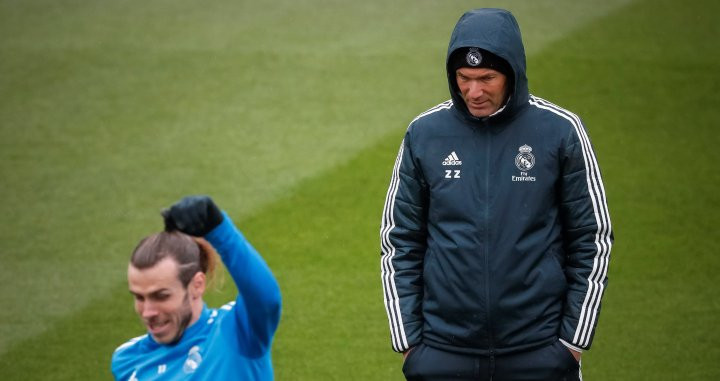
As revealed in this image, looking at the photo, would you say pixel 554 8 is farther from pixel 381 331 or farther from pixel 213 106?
pixel 381 331

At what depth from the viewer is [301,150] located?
7531 mm

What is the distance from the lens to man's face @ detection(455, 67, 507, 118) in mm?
3398

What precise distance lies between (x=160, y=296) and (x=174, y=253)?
0.13 m

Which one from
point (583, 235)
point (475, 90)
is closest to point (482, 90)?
point (475, 90)

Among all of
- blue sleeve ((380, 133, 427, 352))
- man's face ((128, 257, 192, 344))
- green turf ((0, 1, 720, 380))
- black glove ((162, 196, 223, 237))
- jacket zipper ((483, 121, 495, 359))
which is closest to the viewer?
black glove ((162, 196, 223, 237))

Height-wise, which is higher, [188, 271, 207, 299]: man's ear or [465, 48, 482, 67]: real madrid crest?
[465, 48, 482, 67]: real madrid crest

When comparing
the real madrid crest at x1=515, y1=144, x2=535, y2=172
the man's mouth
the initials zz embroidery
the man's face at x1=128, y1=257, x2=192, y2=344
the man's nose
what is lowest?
the man's mouth

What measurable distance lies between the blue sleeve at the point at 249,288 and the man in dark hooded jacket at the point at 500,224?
2.49 ft

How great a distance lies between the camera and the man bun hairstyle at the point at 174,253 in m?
2.94

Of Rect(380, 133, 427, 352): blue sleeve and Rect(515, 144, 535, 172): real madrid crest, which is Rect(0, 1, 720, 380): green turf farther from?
Rect(515, 144, 535, 172): real madrid crest

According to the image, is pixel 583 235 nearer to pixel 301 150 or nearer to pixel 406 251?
pixel 406 251

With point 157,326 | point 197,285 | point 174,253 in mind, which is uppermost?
point 174,253

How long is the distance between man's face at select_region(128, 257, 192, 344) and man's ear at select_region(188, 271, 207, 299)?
0.02m

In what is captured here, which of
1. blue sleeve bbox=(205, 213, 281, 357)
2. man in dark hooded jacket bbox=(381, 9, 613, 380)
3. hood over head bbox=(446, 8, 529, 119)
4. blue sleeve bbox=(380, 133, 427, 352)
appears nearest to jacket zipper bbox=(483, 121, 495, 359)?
man in dark hooded jacket bbox=(381, 9, 613, 380)
